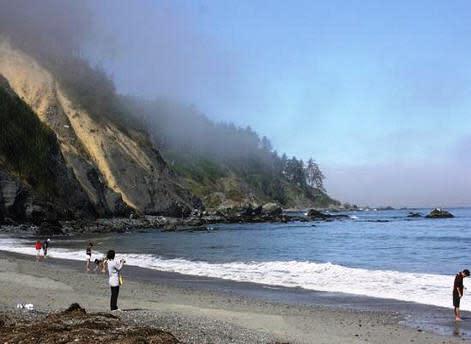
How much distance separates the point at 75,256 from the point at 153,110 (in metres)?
163

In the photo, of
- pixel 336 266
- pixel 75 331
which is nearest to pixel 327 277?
pixel 336 266

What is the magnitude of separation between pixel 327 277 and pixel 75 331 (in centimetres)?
1734

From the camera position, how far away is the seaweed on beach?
9.78m

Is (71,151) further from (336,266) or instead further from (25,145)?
(336,266)

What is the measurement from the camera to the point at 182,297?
1839cm

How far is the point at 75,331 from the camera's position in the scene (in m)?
10.5

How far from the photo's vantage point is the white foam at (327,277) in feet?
66.4

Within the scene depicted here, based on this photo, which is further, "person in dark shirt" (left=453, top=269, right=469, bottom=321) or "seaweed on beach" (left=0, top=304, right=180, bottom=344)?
"person in dark shirt" (left=453, top=269, right=469, bottom=321)

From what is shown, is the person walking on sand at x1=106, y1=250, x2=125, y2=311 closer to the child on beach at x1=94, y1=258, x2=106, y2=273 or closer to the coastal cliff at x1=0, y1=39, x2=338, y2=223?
→ the child on beach at x1=94, y1=258, x2=106, y2=273

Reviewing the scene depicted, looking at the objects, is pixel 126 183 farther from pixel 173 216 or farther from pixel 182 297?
pixel 182 297

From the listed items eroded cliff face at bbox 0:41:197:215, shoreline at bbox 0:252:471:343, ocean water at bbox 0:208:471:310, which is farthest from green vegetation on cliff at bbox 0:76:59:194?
shoreline at bbox 0:252:471:343

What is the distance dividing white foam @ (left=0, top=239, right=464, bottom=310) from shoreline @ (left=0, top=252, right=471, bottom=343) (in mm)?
1494

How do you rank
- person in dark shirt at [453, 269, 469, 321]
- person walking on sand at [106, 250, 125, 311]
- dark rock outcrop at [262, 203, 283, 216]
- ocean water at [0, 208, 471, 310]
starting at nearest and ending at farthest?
person walking on sand at [106, 250, 125, 311], person in dark shirt at [453, 269, 469, 321], ocean water at [0, 208, 471, 310], dark rock outcrop at [262, 203, 283, 216]

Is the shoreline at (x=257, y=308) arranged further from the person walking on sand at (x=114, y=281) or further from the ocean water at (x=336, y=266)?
the ocean water at (x=336, y=266)
